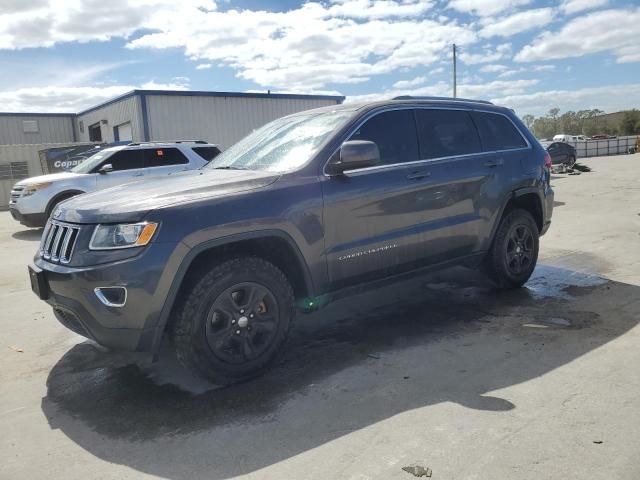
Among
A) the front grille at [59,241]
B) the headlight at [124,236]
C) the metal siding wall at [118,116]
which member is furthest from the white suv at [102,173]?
the metal siding wall at [118,116]

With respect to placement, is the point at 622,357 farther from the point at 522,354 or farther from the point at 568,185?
the point at 568,185

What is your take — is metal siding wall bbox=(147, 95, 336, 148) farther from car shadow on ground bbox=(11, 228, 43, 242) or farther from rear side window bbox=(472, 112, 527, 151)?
rear side window bbox=(472, 112, 527, 151)

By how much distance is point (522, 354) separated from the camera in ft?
13.0

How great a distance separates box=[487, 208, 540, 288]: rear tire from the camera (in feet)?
17.6

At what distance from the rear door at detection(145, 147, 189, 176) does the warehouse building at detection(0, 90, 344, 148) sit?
10.5 meters

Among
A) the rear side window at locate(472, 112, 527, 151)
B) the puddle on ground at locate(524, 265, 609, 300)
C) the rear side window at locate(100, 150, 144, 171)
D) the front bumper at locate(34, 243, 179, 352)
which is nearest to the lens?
the front bumper at locate(34, 243, 179, 352)

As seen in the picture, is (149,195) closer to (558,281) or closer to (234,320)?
(234,320)

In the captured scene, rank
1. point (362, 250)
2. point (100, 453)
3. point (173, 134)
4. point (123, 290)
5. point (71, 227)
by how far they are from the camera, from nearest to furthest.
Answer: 1. point (100, 453)
2. point (123, 290)
3. point (71, 227)
4. point (362, 250)
5. point (173, 134)

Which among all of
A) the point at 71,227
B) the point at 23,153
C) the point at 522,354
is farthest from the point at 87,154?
the point at 522,354

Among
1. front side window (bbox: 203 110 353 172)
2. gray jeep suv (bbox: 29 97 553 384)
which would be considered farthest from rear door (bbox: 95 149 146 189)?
gray jeep suv (bbox: 29 97 553 384)

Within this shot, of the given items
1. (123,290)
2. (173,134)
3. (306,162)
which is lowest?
(123,290)

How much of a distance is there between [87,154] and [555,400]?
16.8 metres

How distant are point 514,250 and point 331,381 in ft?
9.20

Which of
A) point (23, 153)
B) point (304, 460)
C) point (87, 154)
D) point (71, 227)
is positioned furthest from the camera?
point (23, 153)
